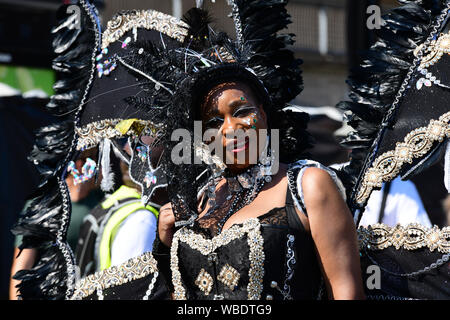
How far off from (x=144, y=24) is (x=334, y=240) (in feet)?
5.39

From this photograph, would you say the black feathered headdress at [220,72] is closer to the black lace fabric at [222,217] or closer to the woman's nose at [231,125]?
the black lace fabric at [222,217]

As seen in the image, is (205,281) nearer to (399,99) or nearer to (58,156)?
(399,99)

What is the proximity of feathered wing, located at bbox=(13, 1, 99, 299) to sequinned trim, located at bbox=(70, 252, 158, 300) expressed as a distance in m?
0.19

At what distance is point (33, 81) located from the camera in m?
7.55

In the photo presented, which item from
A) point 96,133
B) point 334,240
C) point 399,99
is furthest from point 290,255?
point 96,133

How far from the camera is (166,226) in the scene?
2721 millimetres

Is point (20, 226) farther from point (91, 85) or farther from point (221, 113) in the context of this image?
point (221, 113)

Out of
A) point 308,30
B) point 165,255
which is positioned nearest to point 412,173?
point 165,255

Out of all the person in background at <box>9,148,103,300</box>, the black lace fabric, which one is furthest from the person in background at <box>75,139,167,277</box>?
the black lace fabric

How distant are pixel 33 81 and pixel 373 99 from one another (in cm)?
543

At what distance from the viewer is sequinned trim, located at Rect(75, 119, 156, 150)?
3.40 metres

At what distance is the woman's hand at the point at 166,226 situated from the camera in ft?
8.89
